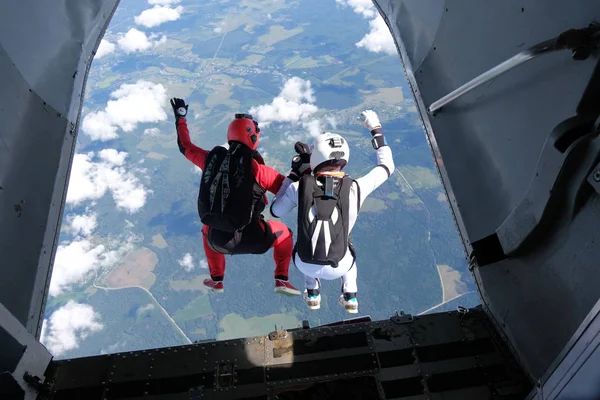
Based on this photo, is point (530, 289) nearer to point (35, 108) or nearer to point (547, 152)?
point (547, 152)

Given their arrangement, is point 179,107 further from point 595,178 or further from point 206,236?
point 595,178

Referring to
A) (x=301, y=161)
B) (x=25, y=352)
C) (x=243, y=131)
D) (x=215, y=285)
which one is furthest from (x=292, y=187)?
(x=25, y=352)

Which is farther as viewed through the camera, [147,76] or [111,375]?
[147,76]

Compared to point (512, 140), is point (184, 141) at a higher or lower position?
lower

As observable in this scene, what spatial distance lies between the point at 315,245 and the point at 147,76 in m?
100

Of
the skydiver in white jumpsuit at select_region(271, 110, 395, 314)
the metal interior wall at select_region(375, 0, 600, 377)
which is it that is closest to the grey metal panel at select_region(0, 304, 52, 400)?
the skydiver in white jumpsuit at select_region(271, 110, 395, 314)

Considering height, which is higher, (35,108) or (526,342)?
(35,108)

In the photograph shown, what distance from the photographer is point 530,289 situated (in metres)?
1.97

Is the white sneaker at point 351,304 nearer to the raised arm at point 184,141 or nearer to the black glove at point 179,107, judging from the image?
the raised arm at point 184,141

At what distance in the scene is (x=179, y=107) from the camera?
3.70 metres

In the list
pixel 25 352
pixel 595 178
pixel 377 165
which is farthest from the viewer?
pixel 377 165

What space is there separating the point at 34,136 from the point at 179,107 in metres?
1.26

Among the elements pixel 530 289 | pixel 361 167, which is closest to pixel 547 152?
pixel 530 289

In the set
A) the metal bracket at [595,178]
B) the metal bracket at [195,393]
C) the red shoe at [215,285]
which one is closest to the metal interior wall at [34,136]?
the metal bracket at [195,393]
